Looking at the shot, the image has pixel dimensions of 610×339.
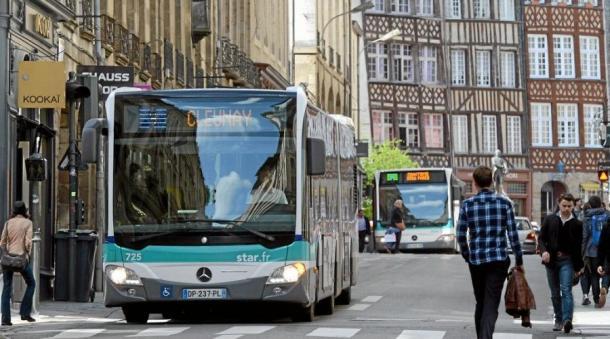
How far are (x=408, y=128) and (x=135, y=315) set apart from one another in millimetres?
63899

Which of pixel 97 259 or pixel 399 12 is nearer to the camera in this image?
pixel 97 259

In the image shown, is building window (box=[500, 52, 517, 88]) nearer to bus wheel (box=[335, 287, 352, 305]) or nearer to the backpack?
the backpack

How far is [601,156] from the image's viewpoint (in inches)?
3445

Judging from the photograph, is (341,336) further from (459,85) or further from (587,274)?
(459,85)

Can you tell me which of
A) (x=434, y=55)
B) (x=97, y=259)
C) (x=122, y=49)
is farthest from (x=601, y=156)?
(x=97, y=259)

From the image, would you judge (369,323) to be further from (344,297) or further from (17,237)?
(344,297)

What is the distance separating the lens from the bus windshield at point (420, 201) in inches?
2179

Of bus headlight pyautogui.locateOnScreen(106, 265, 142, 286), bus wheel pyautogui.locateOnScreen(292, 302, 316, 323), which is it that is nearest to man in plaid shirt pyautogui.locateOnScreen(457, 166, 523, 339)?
bus headlight pyautogui.locateOnScreen(106, 265, 142, 286)

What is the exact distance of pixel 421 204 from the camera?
55.4 m

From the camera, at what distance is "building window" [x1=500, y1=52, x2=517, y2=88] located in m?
85.9

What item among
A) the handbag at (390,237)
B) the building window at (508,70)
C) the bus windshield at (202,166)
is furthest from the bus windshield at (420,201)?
the bus windshield at (202,166)

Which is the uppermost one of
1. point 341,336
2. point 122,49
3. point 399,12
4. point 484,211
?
point 399,12

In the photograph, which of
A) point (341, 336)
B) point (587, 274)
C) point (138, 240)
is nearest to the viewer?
point (341, 336)

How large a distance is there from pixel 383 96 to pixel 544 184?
29.4 ft
